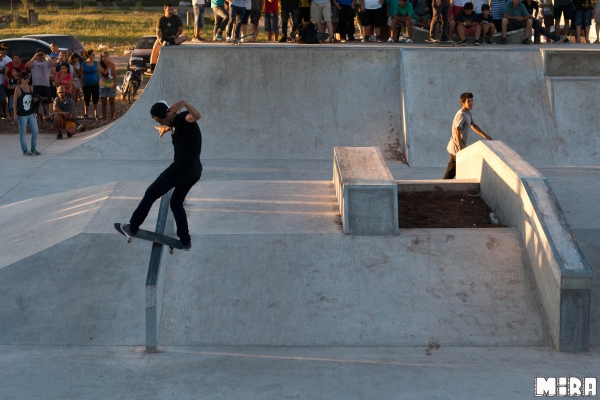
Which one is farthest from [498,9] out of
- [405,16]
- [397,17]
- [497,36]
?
[397,17]

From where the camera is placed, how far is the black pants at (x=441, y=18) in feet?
54.9

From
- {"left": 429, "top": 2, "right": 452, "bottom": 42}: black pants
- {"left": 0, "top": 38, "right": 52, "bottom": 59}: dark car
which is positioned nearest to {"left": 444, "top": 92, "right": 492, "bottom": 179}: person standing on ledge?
{"left": 429, "top": 2, "right": 452, "bottom": 42}: black pants

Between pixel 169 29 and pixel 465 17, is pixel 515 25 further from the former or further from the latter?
pixel 169 29

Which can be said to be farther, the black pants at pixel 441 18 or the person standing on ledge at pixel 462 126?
the black pants at pixel 441 18

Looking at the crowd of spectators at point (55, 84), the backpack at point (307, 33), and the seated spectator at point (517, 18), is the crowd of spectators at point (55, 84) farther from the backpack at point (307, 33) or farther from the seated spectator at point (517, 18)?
the seated spectator at point (517, 18)

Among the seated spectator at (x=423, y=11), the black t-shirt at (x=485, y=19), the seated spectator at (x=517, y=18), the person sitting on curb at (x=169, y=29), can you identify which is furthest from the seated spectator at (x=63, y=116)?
the seated spectator at (x=517, y=18)

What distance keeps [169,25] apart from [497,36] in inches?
295

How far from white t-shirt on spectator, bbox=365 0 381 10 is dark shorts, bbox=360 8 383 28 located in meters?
0.10

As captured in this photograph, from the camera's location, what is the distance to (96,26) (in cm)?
3822

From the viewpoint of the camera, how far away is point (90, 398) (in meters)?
5.65

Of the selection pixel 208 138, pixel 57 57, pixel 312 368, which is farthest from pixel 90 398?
pixel 57 57

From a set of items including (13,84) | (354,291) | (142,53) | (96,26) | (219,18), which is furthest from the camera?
(96,26)

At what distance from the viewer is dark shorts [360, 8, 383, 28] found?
17.9 meters

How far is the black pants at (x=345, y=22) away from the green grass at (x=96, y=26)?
1555cm
